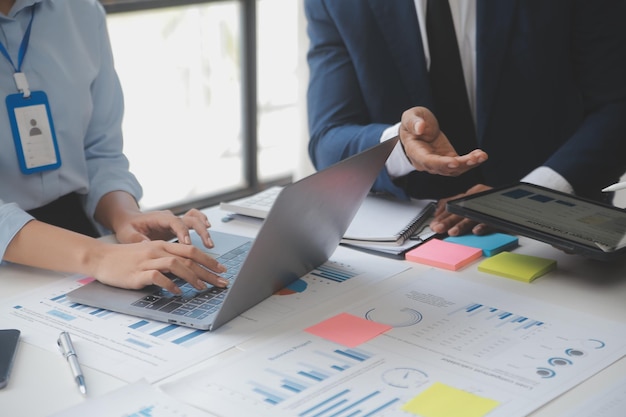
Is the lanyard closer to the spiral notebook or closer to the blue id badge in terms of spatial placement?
the blue id badge

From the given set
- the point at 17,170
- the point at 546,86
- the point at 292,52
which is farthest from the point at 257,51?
the point at 17,170

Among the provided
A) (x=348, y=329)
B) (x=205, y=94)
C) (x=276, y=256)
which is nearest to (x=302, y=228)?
(x=276, y=256)

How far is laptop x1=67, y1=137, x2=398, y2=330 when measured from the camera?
1.19 m

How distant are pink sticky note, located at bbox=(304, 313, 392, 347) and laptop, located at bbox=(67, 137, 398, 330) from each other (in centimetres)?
12

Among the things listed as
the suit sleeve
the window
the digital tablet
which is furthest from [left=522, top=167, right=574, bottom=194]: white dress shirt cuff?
the window

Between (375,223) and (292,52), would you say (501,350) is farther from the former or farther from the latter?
(292,52)

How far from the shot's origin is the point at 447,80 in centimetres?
197

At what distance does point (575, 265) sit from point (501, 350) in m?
0.39

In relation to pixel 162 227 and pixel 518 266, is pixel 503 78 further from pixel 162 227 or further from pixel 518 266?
pixel 162 227

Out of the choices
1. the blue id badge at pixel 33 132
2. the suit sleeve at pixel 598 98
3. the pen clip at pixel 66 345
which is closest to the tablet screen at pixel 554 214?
the suit sleeve at pixel 598 98

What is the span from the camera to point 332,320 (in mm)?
1234

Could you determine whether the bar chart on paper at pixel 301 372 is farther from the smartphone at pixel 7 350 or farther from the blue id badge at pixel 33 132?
the blue id badge at pixel 33 132

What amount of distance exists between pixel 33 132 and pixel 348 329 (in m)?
0.83

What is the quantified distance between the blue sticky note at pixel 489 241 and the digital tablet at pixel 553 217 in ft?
0.23
